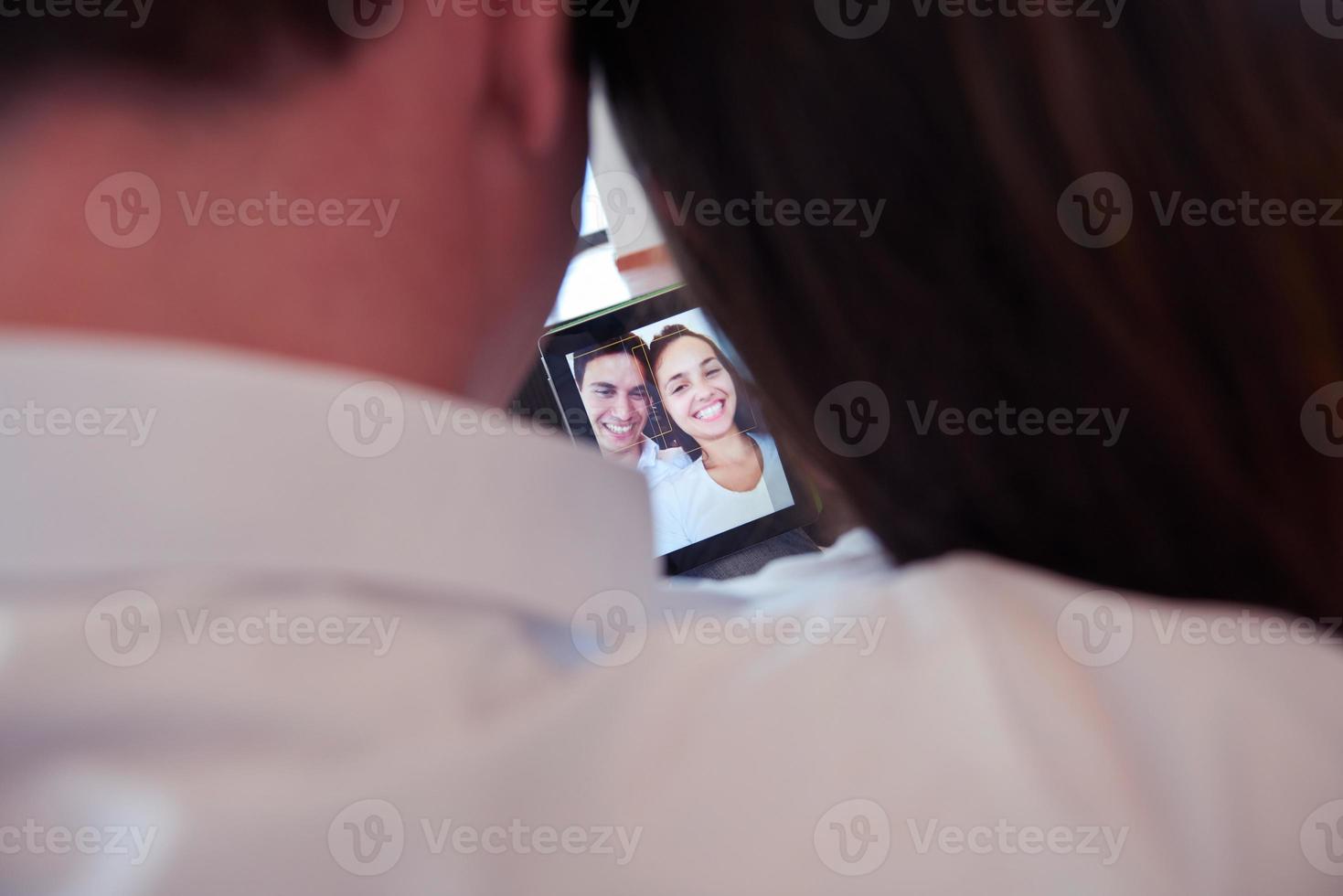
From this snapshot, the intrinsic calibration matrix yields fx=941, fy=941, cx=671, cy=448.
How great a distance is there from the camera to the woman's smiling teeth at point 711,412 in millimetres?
1464

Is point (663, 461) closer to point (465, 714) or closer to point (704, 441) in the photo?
point (704, 441)

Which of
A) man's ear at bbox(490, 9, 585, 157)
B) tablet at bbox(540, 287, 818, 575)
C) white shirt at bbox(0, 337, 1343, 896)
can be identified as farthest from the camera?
tablet at bbox(540, 287, 818, 575)

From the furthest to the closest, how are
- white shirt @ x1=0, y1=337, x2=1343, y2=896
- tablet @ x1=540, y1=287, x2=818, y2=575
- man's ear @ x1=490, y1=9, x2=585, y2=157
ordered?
1. tablet @ x1=540, y1=287, x2=818, y2=575
2. man's ear @ x1=490, y1=9, x2=585, y2=157
3. white shirt @ x1=0, y1=337, x2=1343, y2=896

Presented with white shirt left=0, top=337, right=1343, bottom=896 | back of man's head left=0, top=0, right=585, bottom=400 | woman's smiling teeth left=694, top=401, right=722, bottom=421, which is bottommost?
white shirt left=0, top=337, right=1343, bottom=896

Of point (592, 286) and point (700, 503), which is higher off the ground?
point (592, 286)

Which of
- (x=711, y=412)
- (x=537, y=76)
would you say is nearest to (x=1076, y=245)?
(x=537, y=76)

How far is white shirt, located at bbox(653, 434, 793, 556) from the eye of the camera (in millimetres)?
1474

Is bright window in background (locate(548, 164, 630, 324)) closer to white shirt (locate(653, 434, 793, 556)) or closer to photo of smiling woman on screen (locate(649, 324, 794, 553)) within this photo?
photo of smiling woman on screen (locate(649, 324, 794, 553))

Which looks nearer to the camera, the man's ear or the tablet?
the man's ear

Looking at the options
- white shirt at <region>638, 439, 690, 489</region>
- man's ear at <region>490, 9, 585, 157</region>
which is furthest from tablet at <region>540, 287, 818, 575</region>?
man's ear at <region>490, 9, 585, 157</region>

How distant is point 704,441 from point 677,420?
0.05 metres

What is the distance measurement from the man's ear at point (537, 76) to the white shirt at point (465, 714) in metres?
0.15

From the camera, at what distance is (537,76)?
40 centimetres

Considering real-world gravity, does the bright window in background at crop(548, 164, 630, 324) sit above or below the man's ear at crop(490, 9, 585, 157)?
above
